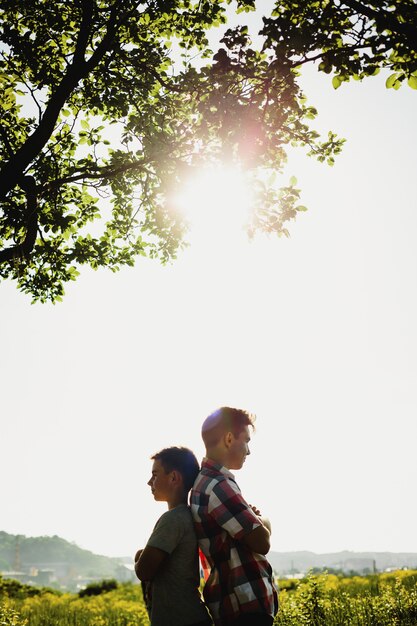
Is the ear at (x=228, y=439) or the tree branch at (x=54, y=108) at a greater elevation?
the tree branch at (x=54, y=108)

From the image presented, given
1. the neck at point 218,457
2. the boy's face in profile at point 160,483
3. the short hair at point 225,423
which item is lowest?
the boy's face in profile at point 160,483

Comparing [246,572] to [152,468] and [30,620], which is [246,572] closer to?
[152,468]

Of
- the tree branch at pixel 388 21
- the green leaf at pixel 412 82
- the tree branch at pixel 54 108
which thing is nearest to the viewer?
the tree branch at pixel 388 21

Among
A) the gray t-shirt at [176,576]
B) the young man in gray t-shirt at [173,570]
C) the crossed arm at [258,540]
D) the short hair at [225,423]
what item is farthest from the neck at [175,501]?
the crossed arm at [258,540]

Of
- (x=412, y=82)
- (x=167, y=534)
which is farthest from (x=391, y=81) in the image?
(x=167, y=534)

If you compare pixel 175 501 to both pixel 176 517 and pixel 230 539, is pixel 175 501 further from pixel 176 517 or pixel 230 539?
pixel 230 539

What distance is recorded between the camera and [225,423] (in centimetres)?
304

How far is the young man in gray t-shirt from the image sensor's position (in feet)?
8.98

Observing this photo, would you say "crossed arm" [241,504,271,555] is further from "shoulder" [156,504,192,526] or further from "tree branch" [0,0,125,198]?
"tree branch" [0,0,125,198]

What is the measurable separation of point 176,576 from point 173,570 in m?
0.04

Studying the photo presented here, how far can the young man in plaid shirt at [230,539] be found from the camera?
2566 millimetres

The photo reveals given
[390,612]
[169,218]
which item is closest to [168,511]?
[390,612]

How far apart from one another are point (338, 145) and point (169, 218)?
353 cm

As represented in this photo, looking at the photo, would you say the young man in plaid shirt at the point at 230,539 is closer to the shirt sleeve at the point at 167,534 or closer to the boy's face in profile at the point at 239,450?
the boy's face in profile at the point at 239,450
